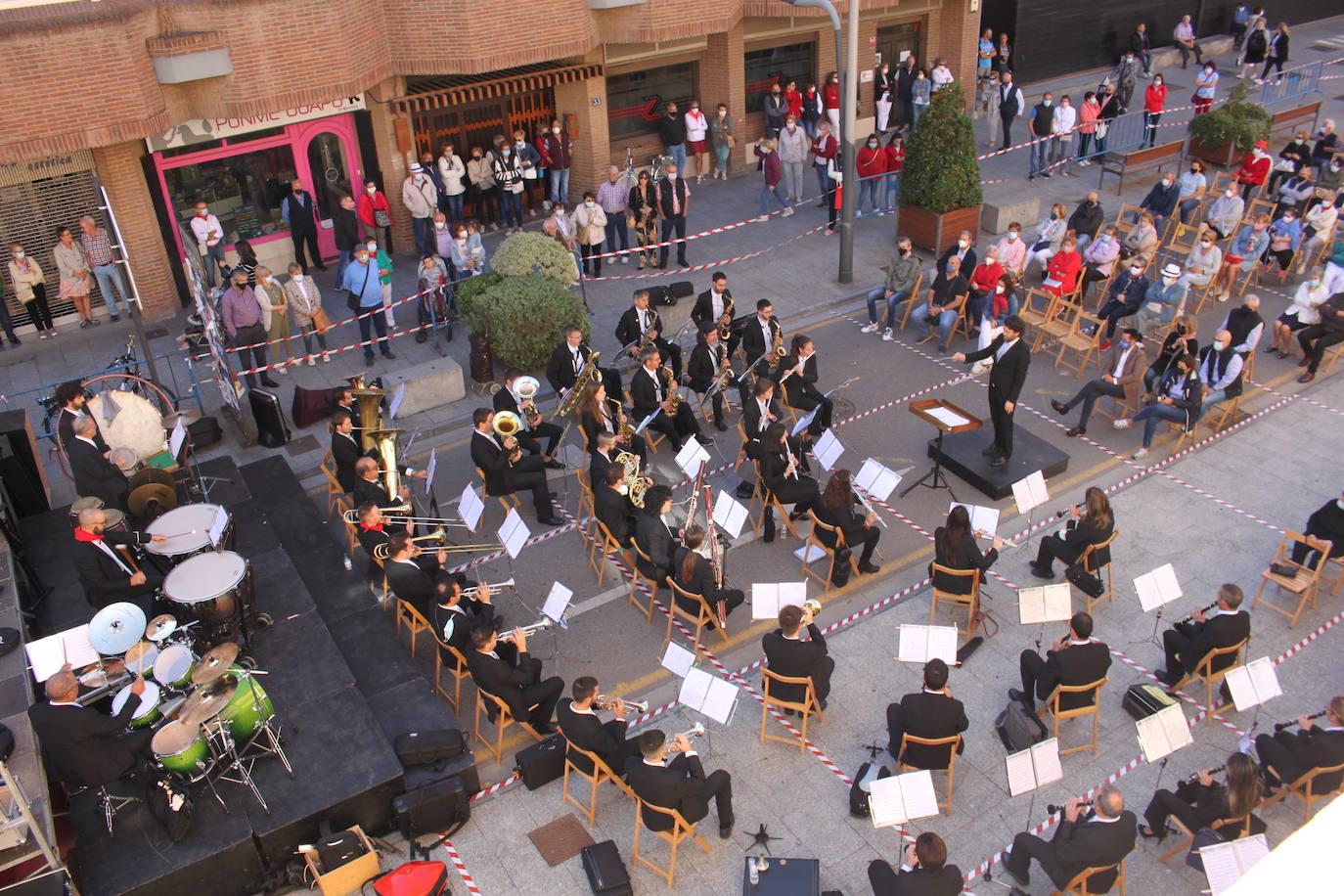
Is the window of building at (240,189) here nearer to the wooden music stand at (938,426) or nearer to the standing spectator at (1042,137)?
the wooden music stand at (938,426)

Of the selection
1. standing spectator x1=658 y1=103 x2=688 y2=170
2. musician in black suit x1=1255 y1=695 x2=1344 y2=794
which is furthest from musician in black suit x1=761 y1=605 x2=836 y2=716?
standing spectator x1=658 y1=103 x2=688 y2=170

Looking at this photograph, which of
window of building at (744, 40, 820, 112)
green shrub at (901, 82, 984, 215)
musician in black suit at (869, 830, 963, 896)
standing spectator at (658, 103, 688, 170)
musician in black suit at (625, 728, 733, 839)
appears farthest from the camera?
window of building at (744, 40, 820, 112)

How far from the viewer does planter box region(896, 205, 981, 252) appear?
18266mm

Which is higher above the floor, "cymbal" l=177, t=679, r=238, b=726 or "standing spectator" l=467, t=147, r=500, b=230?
"standing spectator" l=467, t=147, r=500, b=230

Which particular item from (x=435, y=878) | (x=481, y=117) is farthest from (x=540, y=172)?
(x=435, y=878)

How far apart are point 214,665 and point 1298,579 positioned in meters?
10.1

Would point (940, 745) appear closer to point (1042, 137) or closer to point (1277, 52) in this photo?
point (1042, 137)

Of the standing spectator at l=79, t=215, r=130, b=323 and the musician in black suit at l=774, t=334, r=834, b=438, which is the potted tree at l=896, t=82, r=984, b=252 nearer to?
the musician in black suit at l=774, t=334, r=834, b=438

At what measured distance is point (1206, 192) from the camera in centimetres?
1962

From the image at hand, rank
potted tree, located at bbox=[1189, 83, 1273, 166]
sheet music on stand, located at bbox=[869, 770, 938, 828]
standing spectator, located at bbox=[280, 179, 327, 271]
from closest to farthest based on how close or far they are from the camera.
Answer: sheet music on stand, located at bbox=[869, 770, 938, 828] → standing spectator, located at bbox=[280, 179, 327, 271] → potted tree, located at bbox=[1189, 83, 1273, 166]

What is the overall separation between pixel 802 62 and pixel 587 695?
19.3 m

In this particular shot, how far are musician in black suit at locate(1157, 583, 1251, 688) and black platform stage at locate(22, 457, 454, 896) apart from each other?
21.7 feet

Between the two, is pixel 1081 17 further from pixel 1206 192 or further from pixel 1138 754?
pixel 1138 754

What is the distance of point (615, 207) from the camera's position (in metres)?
18.5
